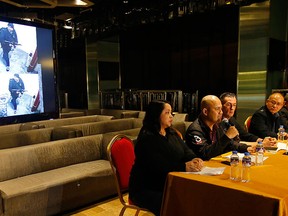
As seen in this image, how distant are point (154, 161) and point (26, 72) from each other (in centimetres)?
210

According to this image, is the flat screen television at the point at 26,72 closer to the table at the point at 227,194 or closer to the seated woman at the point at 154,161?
the seated woman at the point at 154,161

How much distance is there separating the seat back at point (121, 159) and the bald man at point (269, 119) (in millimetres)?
→ 1803

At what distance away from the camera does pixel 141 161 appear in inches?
77.8

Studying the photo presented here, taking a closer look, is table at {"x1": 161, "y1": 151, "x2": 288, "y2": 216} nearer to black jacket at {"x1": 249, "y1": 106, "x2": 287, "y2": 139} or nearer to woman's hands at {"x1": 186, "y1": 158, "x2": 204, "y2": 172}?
woman's hands at {"x1": 186, "y1": 158, "x2": 204, "y2": 172}

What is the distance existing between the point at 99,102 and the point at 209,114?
7.32 metres

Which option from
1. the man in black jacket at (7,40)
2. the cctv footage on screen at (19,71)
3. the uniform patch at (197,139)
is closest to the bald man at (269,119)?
the uniform patch at (197,139)

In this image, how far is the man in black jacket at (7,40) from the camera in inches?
117

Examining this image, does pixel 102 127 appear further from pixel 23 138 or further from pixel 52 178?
pixel 52 178

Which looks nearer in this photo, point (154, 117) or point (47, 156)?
point (154, 117)

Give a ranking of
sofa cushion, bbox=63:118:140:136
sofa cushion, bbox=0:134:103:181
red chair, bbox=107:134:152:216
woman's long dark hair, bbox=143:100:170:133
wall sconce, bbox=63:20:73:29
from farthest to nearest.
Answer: wall sconce, bbox=63:20:73:29 → sofa cushion, bbox=63:118:140:136 → sofa cushion, bbox=0:134:103:181 → red chair, bbox=107:134:152:216 → woman's long dark hair, bbox=143:100:170:133

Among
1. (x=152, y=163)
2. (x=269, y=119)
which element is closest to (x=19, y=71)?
(x=152, y=163)

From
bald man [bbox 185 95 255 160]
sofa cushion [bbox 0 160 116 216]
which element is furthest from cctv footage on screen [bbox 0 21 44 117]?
bald man [bbox 185 95 255 160]

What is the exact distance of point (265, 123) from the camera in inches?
134

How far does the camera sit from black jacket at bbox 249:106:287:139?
10.9 ft
